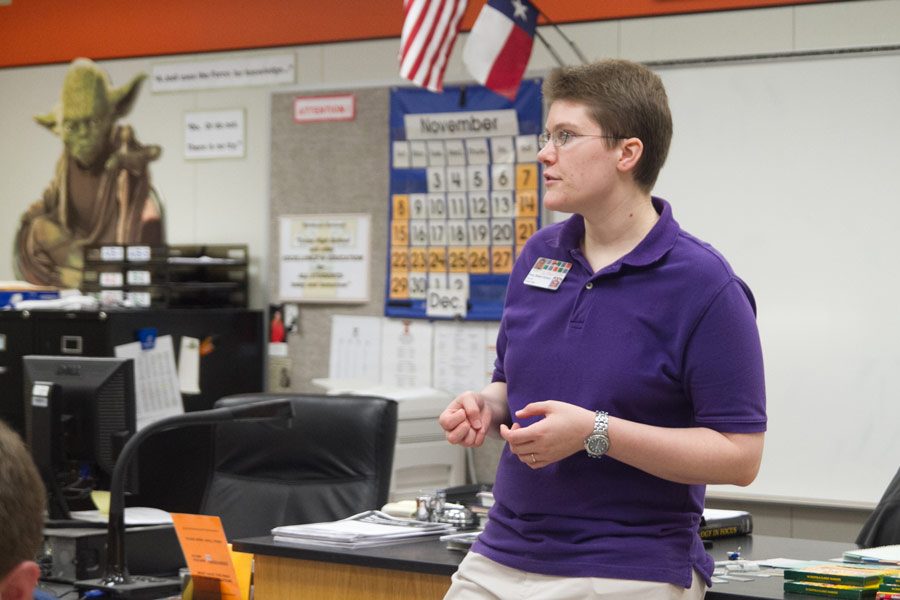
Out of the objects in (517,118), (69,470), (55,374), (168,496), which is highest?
(517,118)

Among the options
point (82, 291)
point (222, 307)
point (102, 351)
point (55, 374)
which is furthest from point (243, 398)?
point (82, 291)

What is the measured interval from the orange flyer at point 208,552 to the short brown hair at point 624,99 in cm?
110

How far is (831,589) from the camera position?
194 centimetres

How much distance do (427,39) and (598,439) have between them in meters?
2.89

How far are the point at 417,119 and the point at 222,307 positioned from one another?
3.76ft

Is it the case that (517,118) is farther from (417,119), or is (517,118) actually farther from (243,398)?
(243,398)

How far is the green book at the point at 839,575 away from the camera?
75.6 inches

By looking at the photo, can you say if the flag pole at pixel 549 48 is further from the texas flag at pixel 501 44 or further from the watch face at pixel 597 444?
the watch face at pixel 597 444

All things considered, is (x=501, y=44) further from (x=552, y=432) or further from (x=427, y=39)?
(x=552, y=432)

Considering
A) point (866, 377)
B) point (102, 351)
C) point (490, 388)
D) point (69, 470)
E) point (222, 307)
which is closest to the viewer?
point (490, 388)

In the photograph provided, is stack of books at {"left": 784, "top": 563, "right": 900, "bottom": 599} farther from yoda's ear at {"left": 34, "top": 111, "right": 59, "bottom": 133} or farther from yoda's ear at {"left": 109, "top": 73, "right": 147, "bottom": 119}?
yoda's ear at {"left": 34, "top": 111, "right": 59, "bottom": 133}

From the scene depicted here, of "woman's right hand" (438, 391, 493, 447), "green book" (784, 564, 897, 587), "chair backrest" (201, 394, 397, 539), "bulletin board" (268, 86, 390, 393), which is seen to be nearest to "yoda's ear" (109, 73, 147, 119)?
"bulletin board" (268, 86, 390, 393)

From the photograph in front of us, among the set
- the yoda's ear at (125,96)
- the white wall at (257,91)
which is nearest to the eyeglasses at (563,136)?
the white wall at (257,91)

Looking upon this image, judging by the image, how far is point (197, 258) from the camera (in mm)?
5172
